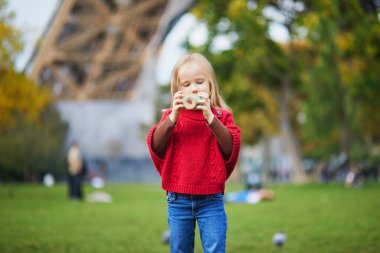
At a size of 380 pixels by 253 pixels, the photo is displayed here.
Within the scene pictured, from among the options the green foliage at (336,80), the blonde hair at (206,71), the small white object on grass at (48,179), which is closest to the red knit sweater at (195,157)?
the blonde hair at (206,71)

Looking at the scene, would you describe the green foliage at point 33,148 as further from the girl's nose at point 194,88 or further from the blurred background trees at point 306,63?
the girl's nose at point 194,88

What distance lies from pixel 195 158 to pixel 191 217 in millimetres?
391

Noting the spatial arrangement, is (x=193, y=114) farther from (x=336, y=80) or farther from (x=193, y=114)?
(x=336, y=80)

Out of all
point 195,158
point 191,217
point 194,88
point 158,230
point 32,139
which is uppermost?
point 194,88

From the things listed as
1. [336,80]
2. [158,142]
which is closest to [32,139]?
[336,80]

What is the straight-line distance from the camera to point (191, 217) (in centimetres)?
398

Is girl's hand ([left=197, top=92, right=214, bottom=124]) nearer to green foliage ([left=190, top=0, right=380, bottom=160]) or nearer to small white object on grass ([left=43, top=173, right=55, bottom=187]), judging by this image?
green foliage ([left=190, top=0, right=380, bottom=160])

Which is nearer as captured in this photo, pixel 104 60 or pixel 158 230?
pixel 158 230

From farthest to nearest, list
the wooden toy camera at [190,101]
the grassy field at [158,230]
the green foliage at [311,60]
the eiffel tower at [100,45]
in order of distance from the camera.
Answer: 1. the eiffel tower at [100,45]
2. the green foliage at [311,60]
3. the grassy field at [158,230]
4. the wooden toy camera at [190,101]

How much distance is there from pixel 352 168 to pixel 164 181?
20.4 metres

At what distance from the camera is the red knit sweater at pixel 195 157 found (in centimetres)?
391

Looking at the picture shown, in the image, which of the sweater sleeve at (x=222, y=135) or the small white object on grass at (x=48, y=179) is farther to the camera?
the small white object on grass at (x=48, y=179)

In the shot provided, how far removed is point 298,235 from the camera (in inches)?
324

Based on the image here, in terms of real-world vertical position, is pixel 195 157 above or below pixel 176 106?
below
